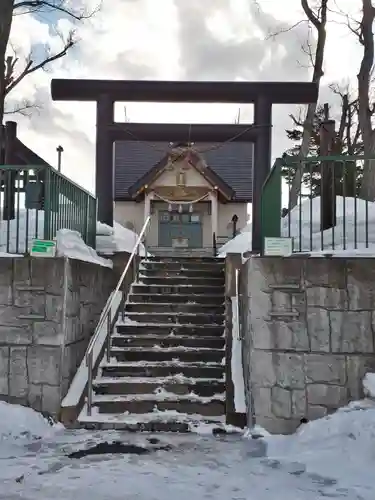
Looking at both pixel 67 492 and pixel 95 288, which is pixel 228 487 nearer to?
pixel 67 492

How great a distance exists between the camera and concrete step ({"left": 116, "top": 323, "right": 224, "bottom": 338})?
26.0ft

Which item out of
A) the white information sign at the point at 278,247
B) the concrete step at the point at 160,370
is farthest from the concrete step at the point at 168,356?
the white information sign at the point at 278,247

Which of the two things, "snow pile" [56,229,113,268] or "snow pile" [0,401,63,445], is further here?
"snow pile" [56,229,113,268]

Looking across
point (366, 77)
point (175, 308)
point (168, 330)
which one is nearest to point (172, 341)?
point (168, 330)

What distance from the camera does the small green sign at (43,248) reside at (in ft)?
20.1

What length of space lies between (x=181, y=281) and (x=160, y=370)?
272 cm

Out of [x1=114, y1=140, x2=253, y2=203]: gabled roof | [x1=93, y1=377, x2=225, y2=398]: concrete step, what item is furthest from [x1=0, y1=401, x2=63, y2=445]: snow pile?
[x1=114, y1=140, x2=253, y2=203]: gabled roof

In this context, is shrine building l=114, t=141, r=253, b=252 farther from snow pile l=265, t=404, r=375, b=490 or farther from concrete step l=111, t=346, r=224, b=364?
snow pile l=265, t=404, r=375, b=490

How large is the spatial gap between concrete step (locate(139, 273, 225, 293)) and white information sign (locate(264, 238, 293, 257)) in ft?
11.3

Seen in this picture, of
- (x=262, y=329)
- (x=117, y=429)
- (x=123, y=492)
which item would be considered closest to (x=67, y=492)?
(x=123, y=492)

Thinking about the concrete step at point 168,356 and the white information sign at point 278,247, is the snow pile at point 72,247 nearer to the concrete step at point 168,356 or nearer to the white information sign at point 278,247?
the concrete step at point 168,356

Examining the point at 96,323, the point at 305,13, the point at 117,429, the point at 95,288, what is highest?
the point at 305,13

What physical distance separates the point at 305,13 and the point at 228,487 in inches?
645

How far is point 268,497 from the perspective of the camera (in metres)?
3.97
